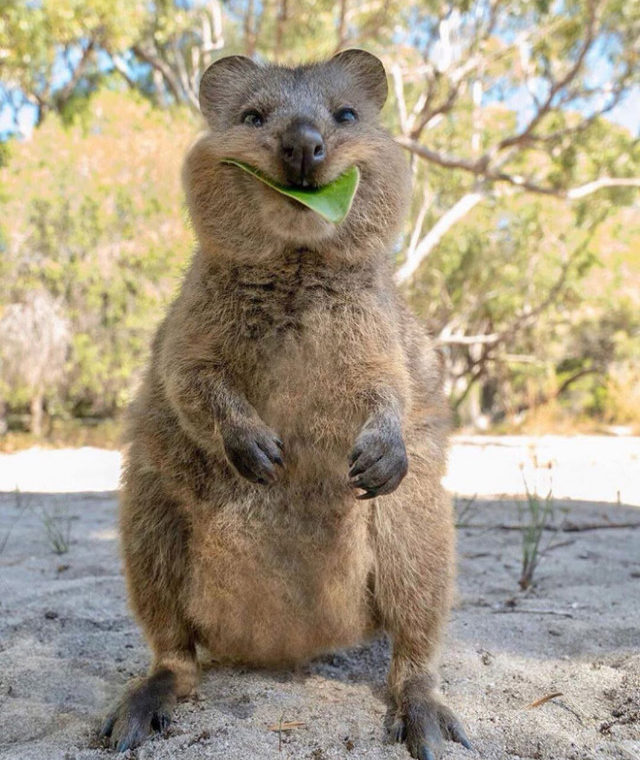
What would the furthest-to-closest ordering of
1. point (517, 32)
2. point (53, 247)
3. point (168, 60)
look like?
point (168, 60) < point (517, 32) < point (53, 247)

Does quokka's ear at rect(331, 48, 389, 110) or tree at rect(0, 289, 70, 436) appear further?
tree at rect(0, 289, 70, 436)

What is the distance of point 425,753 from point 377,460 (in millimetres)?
850

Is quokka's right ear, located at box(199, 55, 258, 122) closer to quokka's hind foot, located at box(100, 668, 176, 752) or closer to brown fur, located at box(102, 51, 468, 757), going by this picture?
brown fur, located at box(102, 51, 468, 757)

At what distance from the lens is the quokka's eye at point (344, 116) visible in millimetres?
2619

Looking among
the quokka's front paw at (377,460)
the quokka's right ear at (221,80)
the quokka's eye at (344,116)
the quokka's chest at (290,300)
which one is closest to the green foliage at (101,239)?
the quokka's right ear at (221,80)

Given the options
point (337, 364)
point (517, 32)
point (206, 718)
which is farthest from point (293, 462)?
point (517, 32)

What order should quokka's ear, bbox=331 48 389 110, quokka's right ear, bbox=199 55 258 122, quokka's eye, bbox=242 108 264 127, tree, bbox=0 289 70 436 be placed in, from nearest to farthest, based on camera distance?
quokka's eye, bbox=242 108 264 127 < quokka's right ear, bbox=199 55 258 122 < quokka's ear, bbox=331 48 389 110 < tree, bbox=0 289 70 436

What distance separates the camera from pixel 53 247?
13898 mm

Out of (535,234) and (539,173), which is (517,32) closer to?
(539,173)

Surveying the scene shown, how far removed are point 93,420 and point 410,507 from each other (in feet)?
46.7

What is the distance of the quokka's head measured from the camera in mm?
2283

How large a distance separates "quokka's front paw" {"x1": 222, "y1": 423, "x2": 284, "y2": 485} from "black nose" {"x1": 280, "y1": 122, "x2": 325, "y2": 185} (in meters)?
0.77

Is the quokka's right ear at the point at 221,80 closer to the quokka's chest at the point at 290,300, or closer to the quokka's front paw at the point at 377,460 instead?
the quokka's chest at the point at 290,300

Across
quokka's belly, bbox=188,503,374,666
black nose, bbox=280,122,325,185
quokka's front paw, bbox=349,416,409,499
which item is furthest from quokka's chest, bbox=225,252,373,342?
quokka's belly, bbox=188,503,374,666
